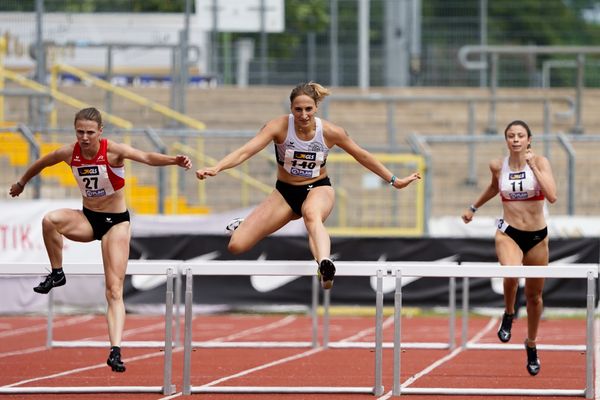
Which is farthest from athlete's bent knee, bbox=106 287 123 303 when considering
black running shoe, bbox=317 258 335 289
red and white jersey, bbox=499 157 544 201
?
red and white jersey, bbox=499 157 544 201

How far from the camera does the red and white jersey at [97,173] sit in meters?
10.4

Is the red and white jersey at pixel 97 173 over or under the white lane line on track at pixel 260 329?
over

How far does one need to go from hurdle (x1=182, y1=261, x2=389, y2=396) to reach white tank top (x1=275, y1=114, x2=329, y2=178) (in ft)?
2.45

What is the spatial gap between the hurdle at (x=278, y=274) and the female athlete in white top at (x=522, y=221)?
1625mm

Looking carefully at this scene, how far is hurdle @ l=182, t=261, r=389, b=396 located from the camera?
10.5 meters

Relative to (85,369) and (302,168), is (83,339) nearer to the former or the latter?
(85,369)

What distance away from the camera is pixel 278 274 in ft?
34.9

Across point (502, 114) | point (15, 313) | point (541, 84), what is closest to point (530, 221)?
point (15, 313)

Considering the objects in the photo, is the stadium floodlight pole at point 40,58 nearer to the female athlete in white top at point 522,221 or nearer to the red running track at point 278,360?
the red running track at point 278,360

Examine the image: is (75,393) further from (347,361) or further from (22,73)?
(22,73)

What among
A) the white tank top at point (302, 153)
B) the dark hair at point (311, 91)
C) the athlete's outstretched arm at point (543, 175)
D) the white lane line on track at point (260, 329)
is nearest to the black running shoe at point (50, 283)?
the white tank top at point (302, 153)

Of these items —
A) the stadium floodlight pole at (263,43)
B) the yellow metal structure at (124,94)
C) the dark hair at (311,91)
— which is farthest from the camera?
the stadium floodlight pole at (263,43)

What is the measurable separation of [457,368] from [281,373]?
69.8 inches

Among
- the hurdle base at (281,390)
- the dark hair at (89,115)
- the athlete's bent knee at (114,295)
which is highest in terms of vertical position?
the dark hair at (89,115)
